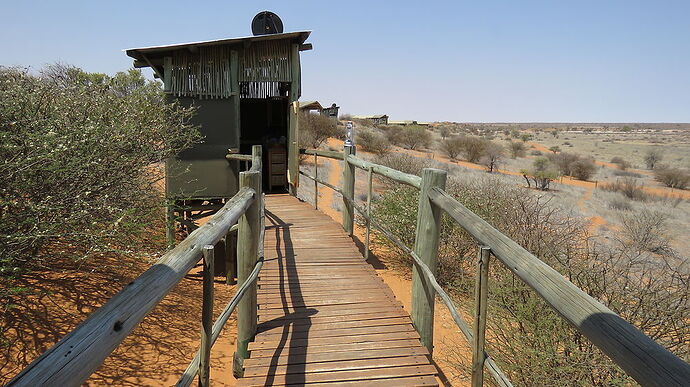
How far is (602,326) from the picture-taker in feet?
3.90

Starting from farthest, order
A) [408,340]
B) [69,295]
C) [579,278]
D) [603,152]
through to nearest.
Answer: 1. [603,152]
2. [69,295]
3. [579,278]
4. [408,340]

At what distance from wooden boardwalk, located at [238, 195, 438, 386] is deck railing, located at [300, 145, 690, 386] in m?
0.36

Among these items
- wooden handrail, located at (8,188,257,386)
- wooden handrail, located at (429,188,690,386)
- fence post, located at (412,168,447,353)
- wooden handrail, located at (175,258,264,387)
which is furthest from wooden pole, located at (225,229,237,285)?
wooden handrail, located at (429,188,690,386)

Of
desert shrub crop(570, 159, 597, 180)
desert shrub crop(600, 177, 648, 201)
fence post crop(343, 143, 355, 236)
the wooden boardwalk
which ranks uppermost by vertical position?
fence post crop(343, 143, 355, 236)

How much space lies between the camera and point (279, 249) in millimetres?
5516

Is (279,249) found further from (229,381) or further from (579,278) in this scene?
(579,278)

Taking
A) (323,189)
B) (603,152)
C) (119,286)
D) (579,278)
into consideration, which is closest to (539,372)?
(579,278)

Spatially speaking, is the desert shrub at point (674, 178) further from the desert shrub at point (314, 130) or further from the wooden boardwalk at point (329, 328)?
the wooden boardwalk at point (329, 328)

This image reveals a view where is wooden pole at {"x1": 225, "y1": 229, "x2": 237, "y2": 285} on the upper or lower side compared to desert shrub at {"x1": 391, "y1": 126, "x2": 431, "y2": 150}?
lower

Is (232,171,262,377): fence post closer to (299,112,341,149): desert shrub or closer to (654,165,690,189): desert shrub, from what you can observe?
(299,112,341,149): desert shrub

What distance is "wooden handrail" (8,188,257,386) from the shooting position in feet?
2.88

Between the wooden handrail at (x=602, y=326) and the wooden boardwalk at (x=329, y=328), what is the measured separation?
1.48 meters

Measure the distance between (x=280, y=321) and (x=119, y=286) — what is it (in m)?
2.95

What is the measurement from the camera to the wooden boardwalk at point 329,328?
113 inches
